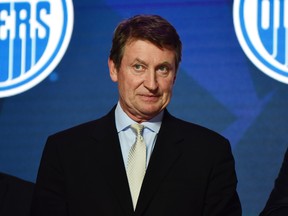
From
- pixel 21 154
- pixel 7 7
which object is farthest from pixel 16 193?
pixel 7 7

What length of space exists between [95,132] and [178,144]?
0.24 meters

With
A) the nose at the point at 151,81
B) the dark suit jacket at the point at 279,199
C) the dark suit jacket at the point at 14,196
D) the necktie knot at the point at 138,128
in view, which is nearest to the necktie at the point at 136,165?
the necktie knot at the point at 138,128

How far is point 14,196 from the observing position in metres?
2.25

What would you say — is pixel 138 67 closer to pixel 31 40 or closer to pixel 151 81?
pixel 151 81

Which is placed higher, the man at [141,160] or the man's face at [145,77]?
the man's face at [145,77]

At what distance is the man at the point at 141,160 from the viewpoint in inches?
64.3

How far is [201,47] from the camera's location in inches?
94.4

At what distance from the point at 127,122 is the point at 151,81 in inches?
6.4

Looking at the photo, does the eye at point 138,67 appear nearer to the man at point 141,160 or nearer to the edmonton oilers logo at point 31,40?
the man at point 141,160

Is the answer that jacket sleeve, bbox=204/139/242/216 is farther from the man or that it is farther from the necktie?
the necktie

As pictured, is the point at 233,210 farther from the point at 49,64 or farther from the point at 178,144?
the point at 49,64

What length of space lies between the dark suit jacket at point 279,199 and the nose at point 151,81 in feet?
1.28

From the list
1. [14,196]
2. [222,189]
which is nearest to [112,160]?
[222,189]

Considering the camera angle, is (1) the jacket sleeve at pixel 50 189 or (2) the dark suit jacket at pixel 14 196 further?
(2) the dark suit jacket at pixel 14 196
